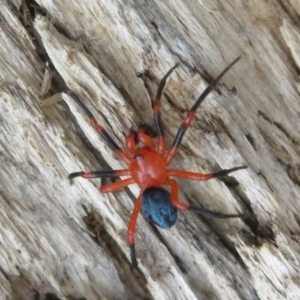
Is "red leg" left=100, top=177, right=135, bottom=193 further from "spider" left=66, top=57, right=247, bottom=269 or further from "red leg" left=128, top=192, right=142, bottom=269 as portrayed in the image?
"red leg" left=128, top=192, right=142, bottom=269

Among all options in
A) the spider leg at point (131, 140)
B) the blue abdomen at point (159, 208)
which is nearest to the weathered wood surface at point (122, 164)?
the spider leg at point (131, 140)

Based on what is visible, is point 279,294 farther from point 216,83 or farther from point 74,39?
point 74,39

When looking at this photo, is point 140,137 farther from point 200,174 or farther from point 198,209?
point 198,209

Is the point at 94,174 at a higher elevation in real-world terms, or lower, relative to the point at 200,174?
higher

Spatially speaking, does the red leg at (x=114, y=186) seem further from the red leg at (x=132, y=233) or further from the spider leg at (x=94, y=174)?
the red leg at (x=132, y=233)

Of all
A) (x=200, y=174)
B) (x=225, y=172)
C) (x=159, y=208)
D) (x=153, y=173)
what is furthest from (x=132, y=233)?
(x=225, y=172)

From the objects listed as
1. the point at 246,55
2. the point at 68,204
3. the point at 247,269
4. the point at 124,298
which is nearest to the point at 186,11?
the point at 246,55
